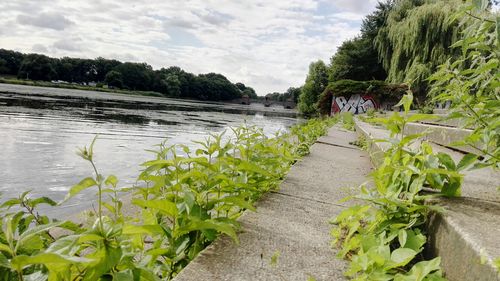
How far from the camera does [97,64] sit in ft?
331

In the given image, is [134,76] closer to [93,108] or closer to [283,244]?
[93,108]

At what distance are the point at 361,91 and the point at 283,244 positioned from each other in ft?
108

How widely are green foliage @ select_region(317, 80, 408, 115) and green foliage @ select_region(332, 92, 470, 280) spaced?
28659 millimetres

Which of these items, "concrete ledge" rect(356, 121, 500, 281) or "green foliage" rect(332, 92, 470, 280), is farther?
"green foliage" rect(332, 92, 470, 280)

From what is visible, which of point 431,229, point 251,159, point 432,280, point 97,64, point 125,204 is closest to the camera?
point 432,280

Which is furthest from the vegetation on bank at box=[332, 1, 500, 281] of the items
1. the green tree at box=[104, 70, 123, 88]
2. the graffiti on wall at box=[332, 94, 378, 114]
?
the green tree at box=[104, 70, 123, 88]

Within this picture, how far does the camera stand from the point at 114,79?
92312 mm

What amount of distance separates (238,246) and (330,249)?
375mm

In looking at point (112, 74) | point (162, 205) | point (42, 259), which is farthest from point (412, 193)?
point (112, 74)

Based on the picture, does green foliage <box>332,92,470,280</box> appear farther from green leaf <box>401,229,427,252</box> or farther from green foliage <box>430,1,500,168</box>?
green foliage <box>430,1,500,168</box>

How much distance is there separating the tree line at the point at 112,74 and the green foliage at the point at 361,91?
67480mm

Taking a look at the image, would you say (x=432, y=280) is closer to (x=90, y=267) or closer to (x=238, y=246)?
(x=238, y=246)

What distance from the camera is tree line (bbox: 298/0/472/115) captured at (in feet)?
68.2

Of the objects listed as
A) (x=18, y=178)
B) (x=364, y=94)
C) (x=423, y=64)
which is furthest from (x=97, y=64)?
(x=18, y=178)
